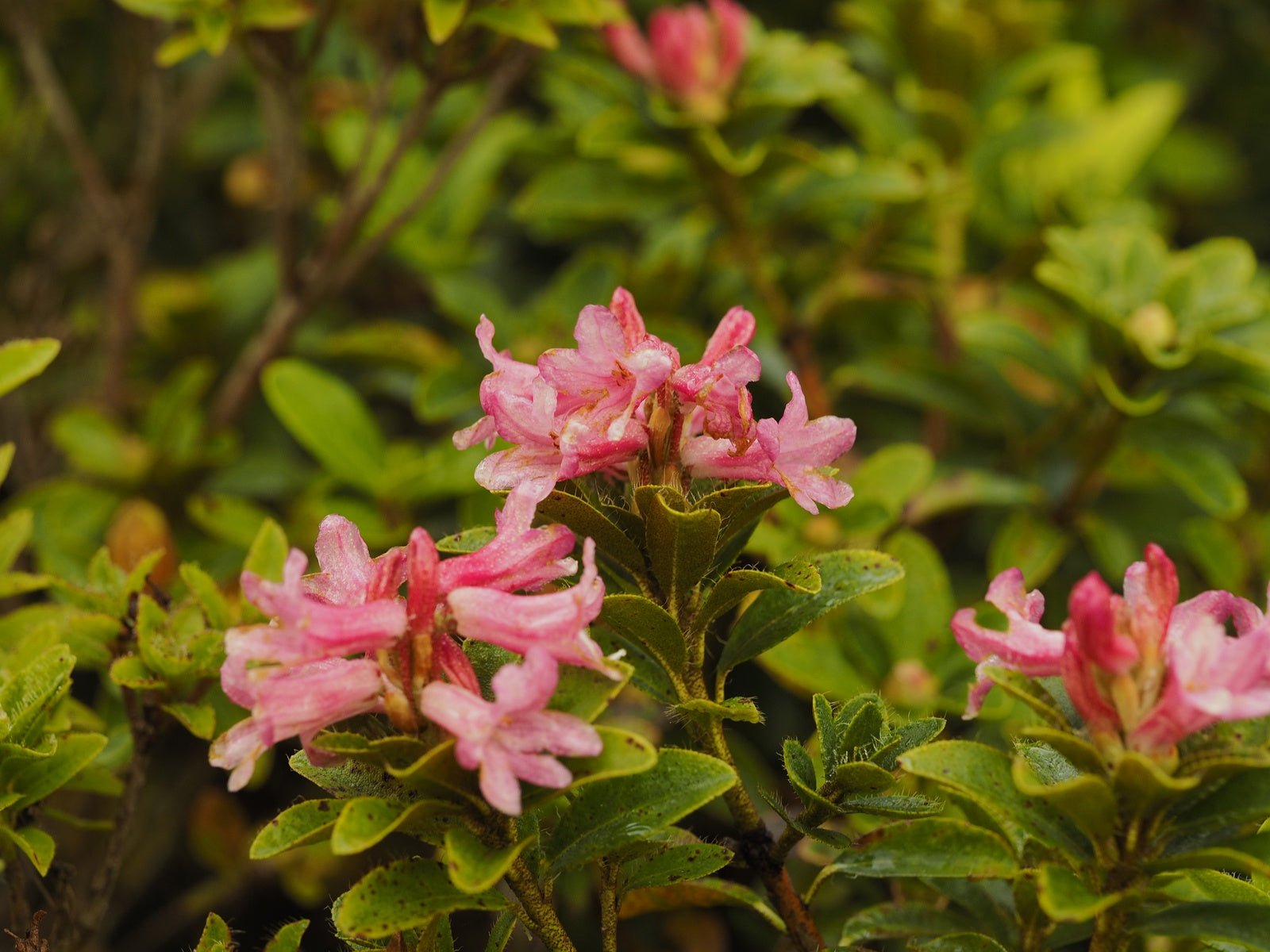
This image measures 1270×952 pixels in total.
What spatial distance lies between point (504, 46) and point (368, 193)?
336mm

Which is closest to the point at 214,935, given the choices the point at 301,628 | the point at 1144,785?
the point at 301,628

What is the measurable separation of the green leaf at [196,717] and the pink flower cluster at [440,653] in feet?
1.07

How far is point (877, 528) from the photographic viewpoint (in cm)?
182

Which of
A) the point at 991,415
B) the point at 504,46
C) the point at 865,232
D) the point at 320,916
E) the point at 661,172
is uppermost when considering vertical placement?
the point at 504,46

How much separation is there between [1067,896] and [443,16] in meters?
1.42

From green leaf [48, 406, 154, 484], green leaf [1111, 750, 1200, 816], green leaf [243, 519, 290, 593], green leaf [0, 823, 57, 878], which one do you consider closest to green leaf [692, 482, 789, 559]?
green leaf [1111, 750, 1200, 816]

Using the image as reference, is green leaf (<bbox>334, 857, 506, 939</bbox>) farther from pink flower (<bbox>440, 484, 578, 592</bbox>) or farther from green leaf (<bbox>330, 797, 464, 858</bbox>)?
pink flower (<bbox>440, 484, 578, 592</bbox>)

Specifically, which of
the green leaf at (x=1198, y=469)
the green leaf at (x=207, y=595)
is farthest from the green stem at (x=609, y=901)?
the green leaf at (x=1198, y=469)

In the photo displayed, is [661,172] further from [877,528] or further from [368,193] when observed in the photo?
[877,528]

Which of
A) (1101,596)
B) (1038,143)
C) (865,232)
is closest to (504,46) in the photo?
(865,232)

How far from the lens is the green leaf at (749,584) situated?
115 cm

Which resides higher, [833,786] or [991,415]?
[833,786]

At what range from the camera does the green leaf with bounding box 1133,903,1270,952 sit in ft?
3.37

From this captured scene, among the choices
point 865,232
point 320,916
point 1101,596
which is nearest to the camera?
point 1101,596
